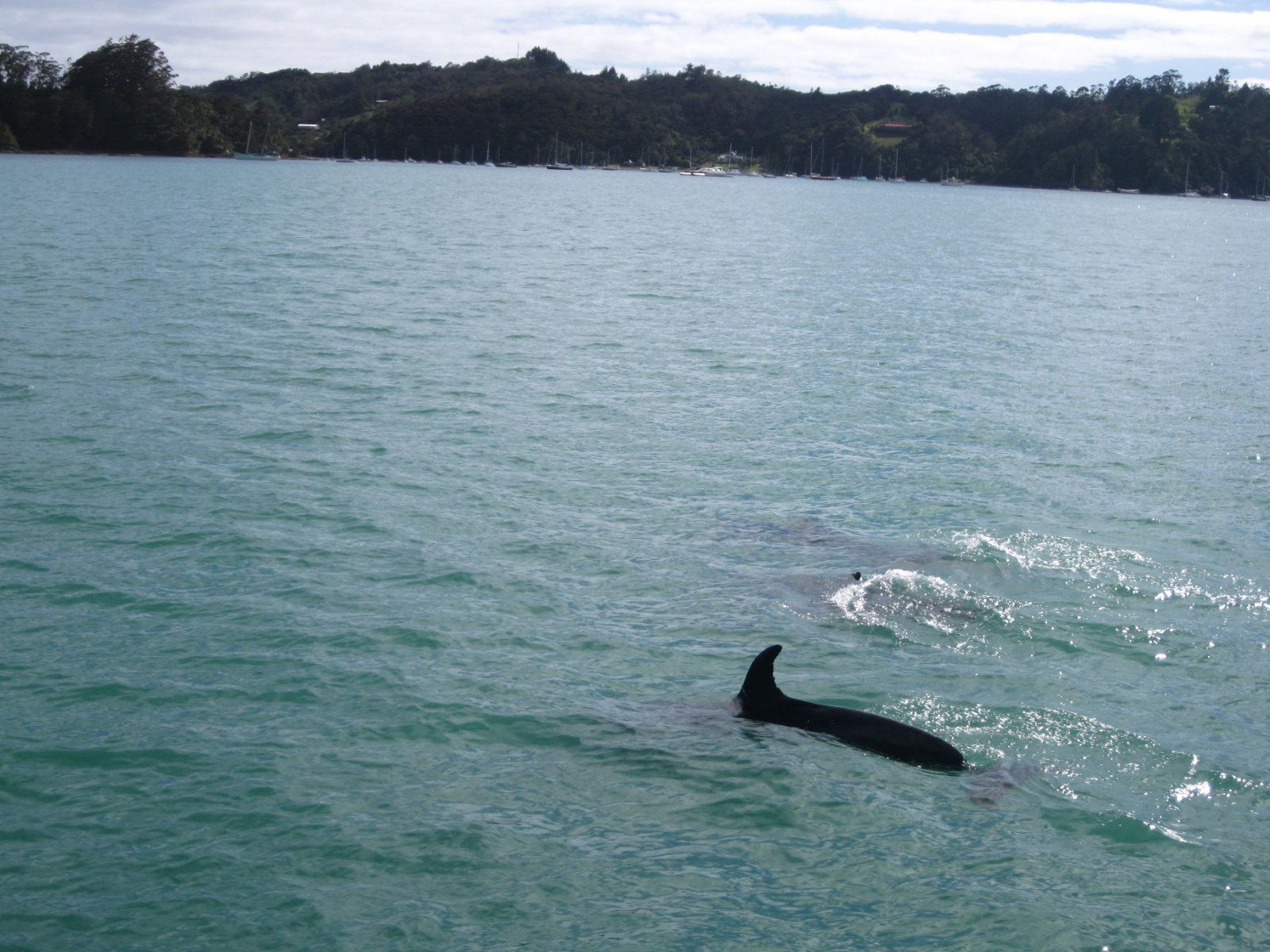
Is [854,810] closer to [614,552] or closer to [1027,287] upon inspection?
[614,552]

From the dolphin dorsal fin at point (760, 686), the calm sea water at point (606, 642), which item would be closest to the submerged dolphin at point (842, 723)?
the dolphin dorsal fin at point (760, 686)

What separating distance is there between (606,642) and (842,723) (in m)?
3.61

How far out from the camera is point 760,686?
12344 mm

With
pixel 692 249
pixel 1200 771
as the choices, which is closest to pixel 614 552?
pixel 1200 771

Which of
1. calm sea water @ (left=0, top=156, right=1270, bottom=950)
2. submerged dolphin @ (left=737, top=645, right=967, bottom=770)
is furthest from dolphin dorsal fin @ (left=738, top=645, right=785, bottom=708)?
calm sea water @ (left=0, top=156, right=1270, bottom=950)

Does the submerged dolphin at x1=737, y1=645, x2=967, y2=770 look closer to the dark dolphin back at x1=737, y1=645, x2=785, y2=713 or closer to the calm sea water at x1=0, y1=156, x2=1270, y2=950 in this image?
the dark dolphin back at x1=737, y1=645, x2=785, y2=713

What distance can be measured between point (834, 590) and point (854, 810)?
19.3ft

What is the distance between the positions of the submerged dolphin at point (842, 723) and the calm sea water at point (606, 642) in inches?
7.1

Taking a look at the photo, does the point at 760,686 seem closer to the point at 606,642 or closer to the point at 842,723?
the point at 842,723

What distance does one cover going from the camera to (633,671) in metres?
13.8

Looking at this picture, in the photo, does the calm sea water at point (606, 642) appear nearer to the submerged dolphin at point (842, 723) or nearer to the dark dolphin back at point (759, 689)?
the submerged dolphin at point (842, 723)

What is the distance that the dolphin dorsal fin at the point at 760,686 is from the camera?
39.6 feet

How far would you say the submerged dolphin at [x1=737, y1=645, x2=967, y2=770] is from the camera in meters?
11.8

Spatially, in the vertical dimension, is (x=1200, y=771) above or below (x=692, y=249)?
below
